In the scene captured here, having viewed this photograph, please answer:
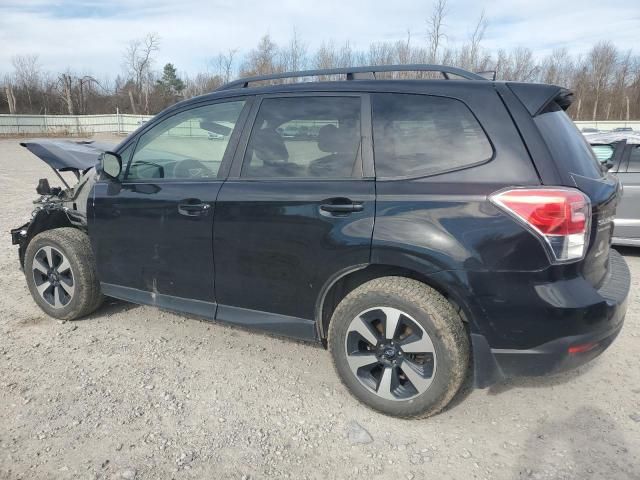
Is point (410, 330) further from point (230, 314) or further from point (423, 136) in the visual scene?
point (230, 314)

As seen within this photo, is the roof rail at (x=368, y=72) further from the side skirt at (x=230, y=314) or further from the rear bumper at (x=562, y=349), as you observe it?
the side skirt at (x=230, y=314)

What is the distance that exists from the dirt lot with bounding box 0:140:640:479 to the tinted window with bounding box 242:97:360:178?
4.49ft

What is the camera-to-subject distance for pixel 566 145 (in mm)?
2625

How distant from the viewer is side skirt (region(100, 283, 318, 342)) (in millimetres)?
3084

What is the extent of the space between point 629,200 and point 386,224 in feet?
15.4

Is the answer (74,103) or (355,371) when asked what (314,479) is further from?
(74,103)

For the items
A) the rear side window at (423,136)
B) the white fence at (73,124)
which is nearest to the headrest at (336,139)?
the rear side window at (423,136)

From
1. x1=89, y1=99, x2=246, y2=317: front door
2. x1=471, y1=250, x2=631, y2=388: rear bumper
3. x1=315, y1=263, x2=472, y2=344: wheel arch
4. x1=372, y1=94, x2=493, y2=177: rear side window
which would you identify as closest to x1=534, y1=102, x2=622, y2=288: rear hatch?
x1=471, y1=250, x2=631, y2=388: rear bumper

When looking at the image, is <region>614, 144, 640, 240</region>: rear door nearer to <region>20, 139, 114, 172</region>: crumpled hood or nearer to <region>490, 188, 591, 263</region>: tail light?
<region>490, 188, 591, 263</region>: tail light

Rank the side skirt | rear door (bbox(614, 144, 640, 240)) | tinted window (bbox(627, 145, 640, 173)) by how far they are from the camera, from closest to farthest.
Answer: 1. the side skirt
2. rear door (bbox(614, 144, 640, 240))
3. tinted window (bbox(627, 145, 640, 173))

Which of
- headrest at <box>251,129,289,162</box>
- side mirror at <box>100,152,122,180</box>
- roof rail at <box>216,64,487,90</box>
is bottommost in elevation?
side mirror at <box>100,152,122,180</box>

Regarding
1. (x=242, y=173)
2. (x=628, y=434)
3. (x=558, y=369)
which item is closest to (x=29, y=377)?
(x=242, y=173)

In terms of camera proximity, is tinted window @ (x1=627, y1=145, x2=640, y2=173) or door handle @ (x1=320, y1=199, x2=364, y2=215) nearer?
door handle @ (x1=320, y1=199, x2=364, y2=215)

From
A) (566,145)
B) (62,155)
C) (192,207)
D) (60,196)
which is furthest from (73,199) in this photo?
(566,145)
